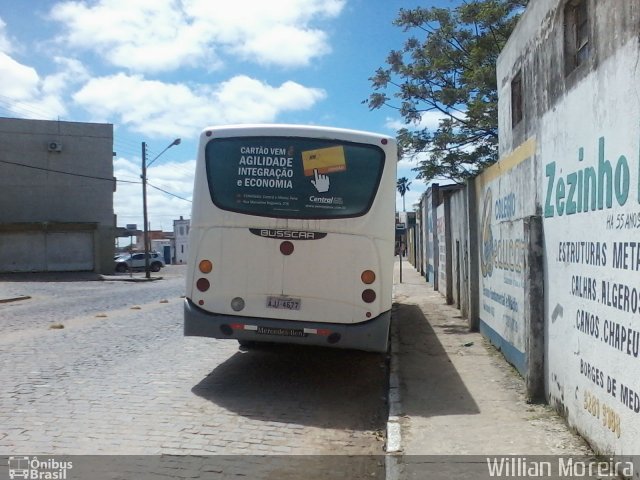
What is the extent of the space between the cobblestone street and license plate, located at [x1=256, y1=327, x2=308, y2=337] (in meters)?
0.71

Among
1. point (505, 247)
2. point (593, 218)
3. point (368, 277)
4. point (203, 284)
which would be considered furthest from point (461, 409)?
point (203, 284)

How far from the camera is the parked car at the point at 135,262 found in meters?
44.8

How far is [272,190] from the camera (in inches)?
A: 285

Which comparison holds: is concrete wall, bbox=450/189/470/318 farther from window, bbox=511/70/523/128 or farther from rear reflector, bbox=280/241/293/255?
rear reflector, bbox=280/241/293/255

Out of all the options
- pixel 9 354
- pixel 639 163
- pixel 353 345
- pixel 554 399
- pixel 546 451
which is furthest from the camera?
pixel 9 354

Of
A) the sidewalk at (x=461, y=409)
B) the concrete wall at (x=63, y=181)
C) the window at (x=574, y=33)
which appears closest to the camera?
the sidewalk at (x=461, y=409)

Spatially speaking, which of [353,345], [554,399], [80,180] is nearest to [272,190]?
[353,345]

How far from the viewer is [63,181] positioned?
128ft

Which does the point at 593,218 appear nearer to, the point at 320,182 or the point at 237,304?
the point at 320,182

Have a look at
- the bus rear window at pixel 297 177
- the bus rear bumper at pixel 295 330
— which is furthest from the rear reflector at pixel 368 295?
the bus rear window at pixel 297 177

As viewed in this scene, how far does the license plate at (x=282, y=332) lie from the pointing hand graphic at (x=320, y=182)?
165cm

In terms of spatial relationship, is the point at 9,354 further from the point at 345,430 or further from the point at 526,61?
the point at 526,61

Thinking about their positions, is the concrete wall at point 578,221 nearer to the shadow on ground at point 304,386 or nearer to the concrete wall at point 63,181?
the shadow on ground at point 304,386

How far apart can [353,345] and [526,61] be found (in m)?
3.85
